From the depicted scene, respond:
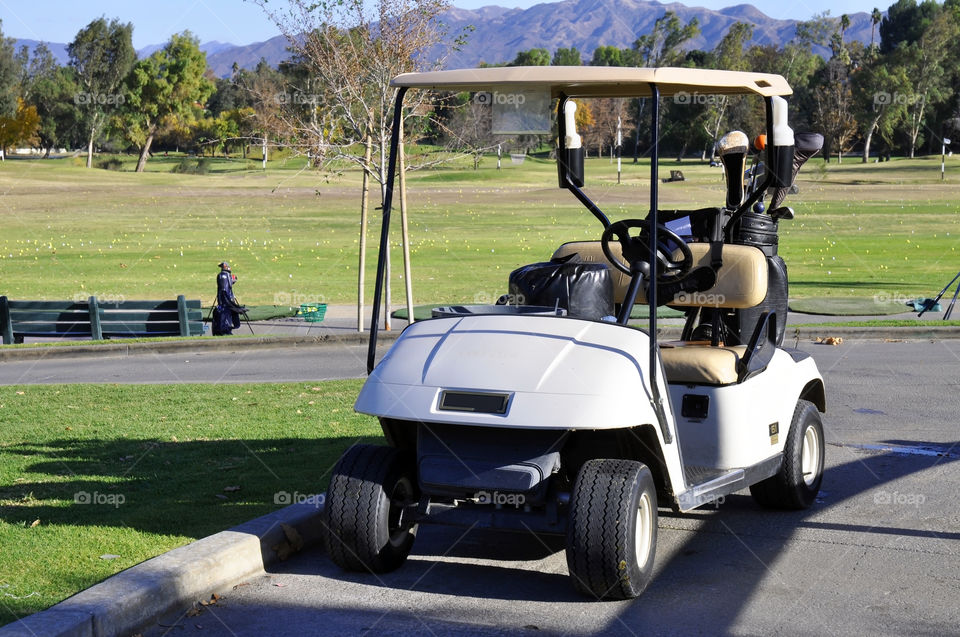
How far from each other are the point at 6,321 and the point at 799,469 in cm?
1429

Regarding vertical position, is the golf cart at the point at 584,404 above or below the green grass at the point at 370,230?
above

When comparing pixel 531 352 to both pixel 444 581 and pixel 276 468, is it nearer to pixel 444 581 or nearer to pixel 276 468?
pixel 444 581

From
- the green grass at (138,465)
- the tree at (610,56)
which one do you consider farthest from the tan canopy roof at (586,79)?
the tree at (610,56)

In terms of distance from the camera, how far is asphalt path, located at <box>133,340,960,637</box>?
4816mm

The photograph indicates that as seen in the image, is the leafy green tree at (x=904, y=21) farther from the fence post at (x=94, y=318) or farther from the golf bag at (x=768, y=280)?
the golf bag at (x=768, y=280)

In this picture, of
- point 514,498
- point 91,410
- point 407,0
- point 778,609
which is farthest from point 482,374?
point 407,0

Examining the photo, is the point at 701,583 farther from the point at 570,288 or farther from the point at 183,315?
the point at 183,315

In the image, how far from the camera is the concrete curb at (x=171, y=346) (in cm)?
1566

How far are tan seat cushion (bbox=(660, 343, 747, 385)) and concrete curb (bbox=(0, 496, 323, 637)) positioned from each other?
2.01m

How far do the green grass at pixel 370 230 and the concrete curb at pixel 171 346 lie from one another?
3247 mm

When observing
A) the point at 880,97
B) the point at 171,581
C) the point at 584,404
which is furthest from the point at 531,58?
the point at 171,581

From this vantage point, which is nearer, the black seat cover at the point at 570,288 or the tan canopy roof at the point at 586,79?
the tan canopy roof at the point at 586,79

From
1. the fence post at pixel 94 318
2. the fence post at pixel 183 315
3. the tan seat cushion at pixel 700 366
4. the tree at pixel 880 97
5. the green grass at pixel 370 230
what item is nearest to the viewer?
the tan seat cushion at pixel 700 366

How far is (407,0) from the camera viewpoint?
16953mm
